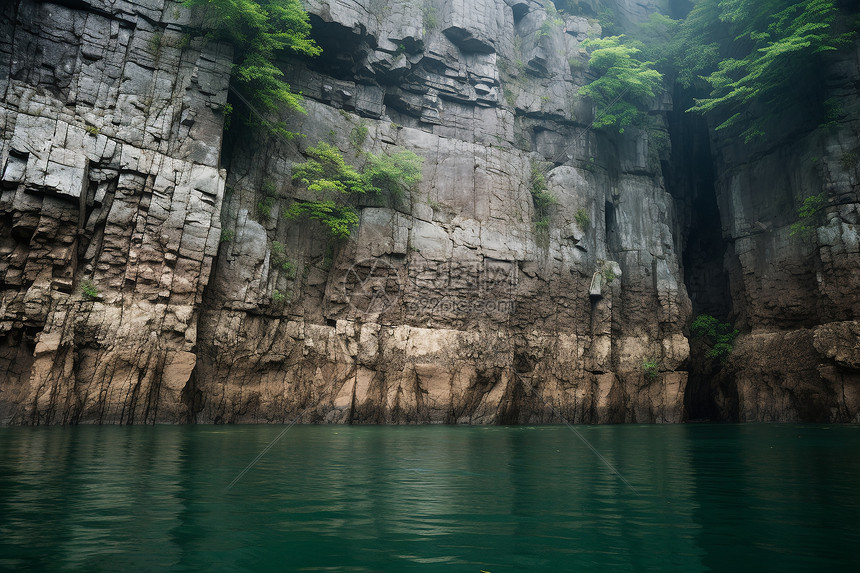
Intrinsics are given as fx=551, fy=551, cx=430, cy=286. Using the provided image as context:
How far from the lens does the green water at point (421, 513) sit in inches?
130

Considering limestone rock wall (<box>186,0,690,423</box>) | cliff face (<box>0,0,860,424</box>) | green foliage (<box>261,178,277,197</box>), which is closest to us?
cliff face (<box>0,0,860,424</box>)

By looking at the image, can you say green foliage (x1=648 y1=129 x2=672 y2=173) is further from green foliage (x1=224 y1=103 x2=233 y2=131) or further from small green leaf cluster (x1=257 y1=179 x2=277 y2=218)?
green foliage (x1=224 y1=103 x2=233 y2=131)

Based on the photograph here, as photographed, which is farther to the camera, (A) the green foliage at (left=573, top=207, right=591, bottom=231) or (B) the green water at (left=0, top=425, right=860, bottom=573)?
(A) the green foliage at (left=573, top=207, right=591, bottom=231)

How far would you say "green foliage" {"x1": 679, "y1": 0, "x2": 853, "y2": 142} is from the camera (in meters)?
23.2

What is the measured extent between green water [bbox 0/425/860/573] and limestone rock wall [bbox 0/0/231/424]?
8.46 m

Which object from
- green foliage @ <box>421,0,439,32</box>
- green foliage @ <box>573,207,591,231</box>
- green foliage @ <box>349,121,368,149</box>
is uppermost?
green foliage @ <box>421,0,439,32</box>

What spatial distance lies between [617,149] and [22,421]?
29.0 metres

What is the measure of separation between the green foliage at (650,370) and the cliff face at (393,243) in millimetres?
321

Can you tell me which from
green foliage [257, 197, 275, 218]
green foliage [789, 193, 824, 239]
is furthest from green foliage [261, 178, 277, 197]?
green foliage [789, 193, 824, 239]

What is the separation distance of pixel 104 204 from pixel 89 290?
2.87 metres

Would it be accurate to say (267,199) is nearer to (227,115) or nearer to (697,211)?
(227,115)

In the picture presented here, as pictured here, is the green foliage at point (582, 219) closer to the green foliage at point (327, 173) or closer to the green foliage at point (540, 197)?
the green foliage at point (540, 197)

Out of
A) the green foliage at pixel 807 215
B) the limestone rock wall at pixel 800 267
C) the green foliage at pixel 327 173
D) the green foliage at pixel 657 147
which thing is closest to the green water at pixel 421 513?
the green foliage at pixel 327 173

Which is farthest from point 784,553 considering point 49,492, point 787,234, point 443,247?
point 787,234
